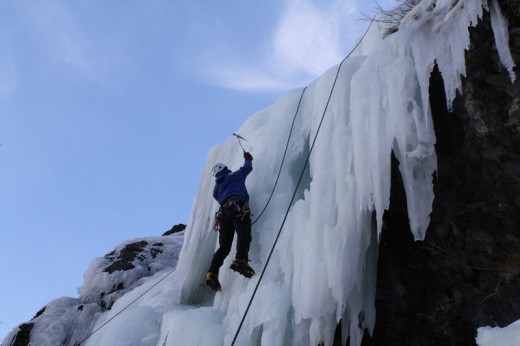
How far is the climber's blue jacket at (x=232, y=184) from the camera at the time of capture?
454 centimetres

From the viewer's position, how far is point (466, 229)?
4.02m

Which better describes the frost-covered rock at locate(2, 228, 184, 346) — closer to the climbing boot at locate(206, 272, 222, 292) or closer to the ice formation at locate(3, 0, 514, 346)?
the ice formation at locate(3, 0, 514, 346)

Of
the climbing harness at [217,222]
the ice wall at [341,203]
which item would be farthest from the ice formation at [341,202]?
the climbing harness at [217,222]

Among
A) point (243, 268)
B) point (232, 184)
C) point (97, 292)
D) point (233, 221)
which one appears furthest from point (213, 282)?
point (97, 292)

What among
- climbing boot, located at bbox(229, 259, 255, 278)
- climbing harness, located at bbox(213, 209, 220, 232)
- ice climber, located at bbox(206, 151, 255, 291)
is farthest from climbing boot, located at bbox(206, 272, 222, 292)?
climbing harness, located at bbox(213, 209, 220, 232)

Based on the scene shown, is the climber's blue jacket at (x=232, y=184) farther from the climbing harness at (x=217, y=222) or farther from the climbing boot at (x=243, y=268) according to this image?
the climbing boot at (x=243, y=268)

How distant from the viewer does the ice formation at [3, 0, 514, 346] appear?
3.61 m

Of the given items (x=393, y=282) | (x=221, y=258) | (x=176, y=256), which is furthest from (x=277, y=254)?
(x=176, y=256)

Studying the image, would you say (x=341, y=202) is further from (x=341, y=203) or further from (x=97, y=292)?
(x=97, y=292)

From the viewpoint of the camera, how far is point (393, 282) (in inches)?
166

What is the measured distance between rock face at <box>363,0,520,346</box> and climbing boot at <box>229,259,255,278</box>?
3.87 feet

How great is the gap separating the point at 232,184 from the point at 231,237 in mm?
519

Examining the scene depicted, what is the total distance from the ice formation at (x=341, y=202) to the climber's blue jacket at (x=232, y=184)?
0.21 meters

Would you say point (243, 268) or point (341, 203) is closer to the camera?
point (341, 203)
